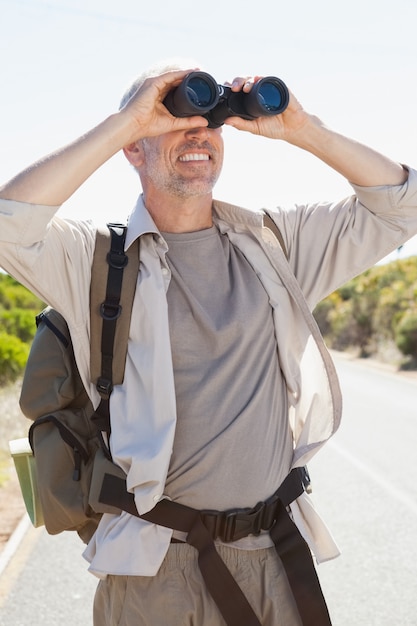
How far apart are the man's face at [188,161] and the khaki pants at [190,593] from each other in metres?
1.12

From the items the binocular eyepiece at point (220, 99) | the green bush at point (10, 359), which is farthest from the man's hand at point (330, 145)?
the green bush at point (10, 359)

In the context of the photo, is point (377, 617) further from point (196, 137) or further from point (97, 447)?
point (196, 137)

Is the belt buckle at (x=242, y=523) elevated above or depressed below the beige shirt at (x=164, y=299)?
below

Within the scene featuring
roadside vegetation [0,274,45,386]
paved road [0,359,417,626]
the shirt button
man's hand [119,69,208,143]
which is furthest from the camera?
roadside vegetation [0,274,45,386]

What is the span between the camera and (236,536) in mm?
2793

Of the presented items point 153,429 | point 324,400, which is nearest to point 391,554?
point 324,400

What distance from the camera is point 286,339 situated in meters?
2.96

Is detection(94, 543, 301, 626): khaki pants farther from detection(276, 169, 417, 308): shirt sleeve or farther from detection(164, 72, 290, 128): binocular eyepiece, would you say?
detection(164, 72, 290, 128): binocular eyepiece

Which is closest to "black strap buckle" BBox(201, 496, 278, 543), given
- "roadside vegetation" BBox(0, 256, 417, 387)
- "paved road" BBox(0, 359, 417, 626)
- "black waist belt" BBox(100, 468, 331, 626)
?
"black waist belt" BBox(100, 468, 331, 626)

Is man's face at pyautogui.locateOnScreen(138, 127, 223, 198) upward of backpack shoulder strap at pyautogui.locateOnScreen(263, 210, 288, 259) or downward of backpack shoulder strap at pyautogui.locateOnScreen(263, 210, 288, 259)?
upward

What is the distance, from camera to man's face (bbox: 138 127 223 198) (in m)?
2.96

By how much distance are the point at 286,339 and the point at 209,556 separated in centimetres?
71

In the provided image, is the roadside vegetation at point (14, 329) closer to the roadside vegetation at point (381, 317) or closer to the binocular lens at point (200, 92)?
the roadside vegetation at point (381, 317)

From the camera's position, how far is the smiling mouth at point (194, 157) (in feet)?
9.70
